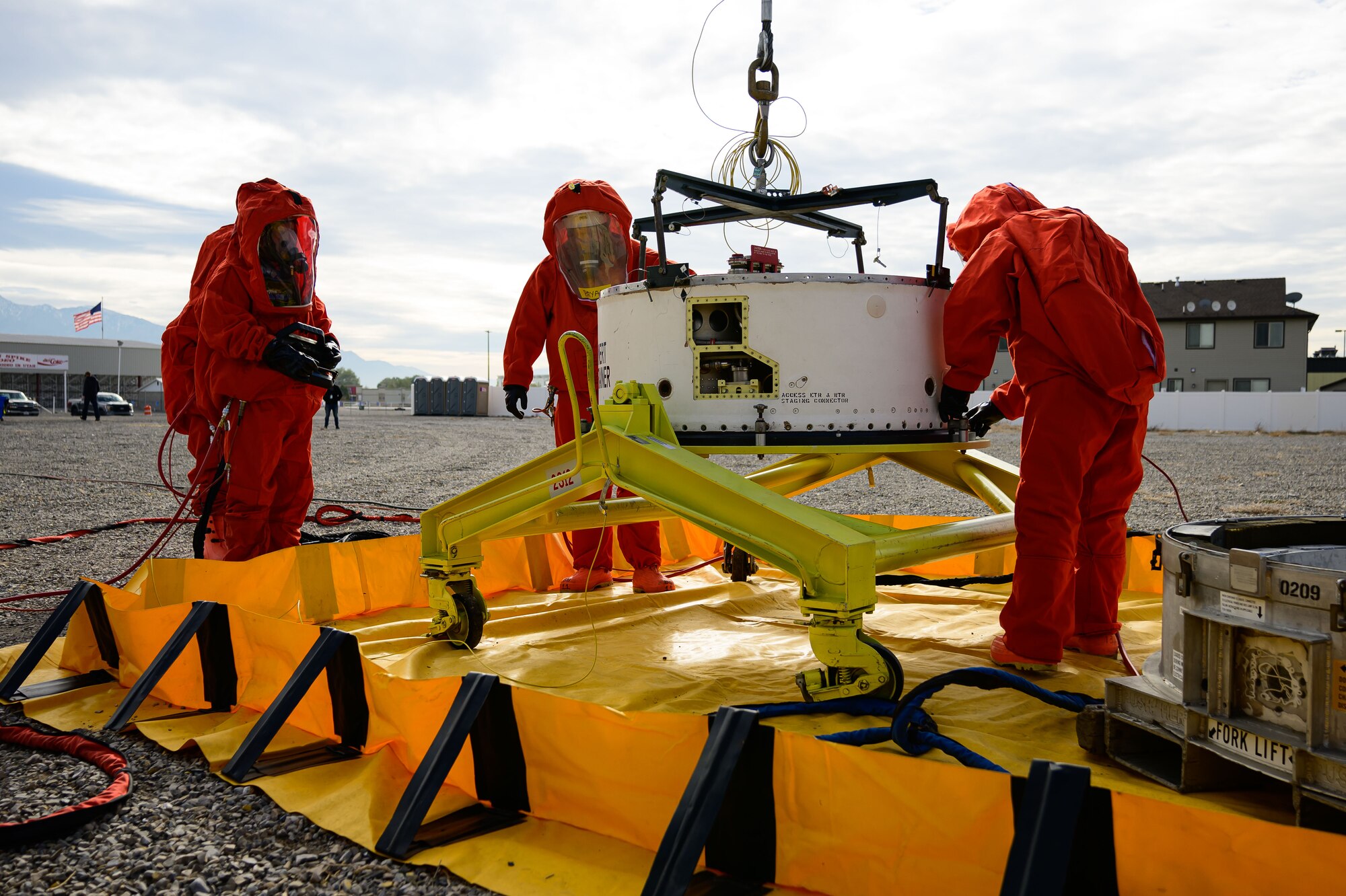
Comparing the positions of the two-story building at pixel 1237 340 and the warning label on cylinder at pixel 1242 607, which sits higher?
the two-story building at pixel 1237 340

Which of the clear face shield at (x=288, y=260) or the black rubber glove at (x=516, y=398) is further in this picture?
the black rubber glove at (x=516, y=398)

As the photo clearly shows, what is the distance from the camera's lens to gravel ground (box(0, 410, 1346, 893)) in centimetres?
264

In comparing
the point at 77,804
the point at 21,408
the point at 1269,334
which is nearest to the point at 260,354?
the point at 77,804

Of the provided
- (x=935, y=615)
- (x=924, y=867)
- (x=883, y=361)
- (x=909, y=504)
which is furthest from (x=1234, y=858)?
(x=909, y=504)

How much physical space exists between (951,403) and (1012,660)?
1.07 metres

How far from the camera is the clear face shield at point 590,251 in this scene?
17.3 ft

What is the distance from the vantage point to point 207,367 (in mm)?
5301

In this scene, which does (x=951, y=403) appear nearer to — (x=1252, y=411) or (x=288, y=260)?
(x=288, y=260)

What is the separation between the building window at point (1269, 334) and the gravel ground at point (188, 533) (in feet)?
51.3

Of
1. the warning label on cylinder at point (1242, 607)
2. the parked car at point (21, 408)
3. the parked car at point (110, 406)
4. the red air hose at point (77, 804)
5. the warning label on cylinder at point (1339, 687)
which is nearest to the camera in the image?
the warning label on cylinder at point (1339, 687)

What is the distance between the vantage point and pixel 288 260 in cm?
533

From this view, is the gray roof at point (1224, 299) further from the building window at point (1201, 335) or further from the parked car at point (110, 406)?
the parked car at point (110, 406)

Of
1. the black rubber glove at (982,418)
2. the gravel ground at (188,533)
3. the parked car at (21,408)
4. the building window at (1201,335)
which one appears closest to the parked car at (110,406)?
the parked car at (21,408)

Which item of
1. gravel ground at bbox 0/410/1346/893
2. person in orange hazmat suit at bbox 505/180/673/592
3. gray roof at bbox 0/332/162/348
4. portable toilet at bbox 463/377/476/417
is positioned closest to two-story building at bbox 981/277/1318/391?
gravel ground at bbox 0/410/1346/893
